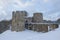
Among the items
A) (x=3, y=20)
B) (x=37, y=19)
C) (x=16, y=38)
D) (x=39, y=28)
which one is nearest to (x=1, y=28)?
(x=3, y=20)

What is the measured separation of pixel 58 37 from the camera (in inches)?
263

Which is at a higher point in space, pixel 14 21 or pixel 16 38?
pixel 14 21

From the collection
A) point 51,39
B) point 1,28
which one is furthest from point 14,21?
point 1,28

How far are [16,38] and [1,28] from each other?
6600mm

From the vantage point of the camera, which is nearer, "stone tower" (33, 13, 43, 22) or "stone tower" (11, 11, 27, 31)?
"stone tower" (11, 11, 27, 31)

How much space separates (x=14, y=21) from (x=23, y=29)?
0.73 metres

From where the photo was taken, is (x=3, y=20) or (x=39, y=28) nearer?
(x=39, y=28)

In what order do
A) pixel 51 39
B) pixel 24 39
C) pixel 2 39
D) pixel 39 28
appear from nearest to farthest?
pixel 51 39
pixel 24 39
pixel 2 39
pixel 39 28

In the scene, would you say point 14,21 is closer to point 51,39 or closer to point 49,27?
point 49,27

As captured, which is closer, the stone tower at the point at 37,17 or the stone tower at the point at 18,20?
the stone tower at the point at 18,20

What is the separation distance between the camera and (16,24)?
9289 millimetres

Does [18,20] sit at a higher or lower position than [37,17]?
lower

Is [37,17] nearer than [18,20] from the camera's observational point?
No

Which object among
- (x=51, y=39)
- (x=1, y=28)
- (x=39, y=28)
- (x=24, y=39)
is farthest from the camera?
(x=1, y=28)
